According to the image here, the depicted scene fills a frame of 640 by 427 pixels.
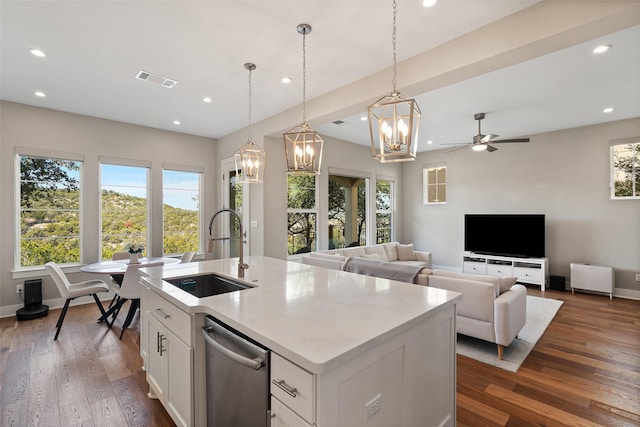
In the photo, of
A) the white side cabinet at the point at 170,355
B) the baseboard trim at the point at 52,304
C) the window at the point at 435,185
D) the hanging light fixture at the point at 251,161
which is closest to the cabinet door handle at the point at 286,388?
the white side cabinet at the point at 170,355

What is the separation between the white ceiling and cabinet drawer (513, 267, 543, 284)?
2.76 metres

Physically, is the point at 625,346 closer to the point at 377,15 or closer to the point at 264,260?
the point at 264,260

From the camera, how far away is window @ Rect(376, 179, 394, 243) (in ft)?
24.4

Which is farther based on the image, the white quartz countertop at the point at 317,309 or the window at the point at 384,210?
the window at the point at 384,210

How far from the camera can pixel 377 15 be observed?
2268 mm

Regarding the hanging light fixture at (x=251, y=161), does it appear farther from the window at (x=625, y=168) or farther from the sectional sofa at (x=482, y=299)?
the window at (x=625, y=168)

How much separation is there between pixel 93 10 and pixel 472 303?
4159 millimetres

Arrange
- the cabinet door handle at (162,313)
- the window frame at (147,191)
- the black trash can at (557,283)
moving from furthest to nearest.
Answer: the black trash can at (557,283)
the window frame at (147,191)
the cabinet door handle at (162,313)

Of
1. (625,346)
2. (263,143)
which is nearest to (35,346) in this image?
(263,143)

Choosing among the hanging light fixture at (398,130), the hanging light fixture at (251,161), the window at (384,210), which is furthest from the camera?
the window at (384,210)

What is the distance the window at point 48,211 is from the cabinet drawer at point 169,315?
350 centimetres

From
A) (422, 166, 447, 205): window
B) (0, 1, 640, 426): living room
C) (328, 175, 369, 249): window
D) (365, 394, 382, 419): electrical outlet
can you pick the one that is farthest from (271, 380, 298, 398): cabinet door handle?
(422, 166, 447, 205): window

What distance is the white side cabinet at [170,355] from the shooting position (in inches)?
62.3

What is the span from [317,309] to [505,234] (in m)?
5.92
